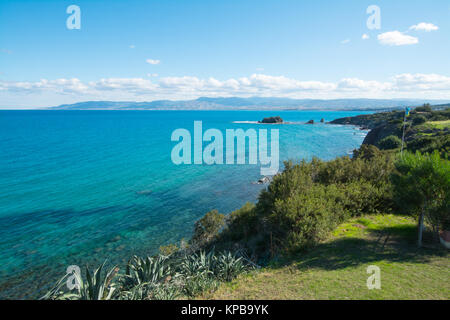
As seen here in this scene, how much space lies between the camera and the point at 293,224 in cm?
1333

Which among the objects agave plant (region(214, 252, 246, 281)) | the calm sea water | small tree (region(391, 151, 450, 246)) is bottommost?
the calm sea water

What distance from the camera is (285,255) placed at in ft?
42.1

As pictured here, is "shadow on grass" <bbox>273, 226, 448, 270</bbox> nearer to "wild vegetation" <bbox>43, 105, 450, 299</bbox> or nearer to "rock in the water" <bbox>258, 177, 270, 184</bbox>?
"wild vegetation" <bbox>43, 105, 450, 299</bbox>

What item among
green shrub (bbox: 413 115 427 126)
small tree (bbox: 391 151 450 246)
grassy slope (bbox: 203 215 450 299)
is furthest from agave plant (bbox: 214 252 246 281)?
green shrub (bbox: 413 115 427 126)

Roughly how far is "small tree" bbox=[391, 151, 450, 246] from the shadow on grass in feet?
3.05

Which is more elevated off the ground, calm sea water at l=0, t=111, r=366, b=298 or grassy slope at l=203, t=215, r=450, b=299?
grassy slope at l=203, t=215, r=450, b=299

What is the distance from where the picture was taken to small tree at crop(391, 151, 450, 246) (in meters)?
10.3

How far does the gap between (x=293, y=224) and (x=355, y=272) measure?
3.97m

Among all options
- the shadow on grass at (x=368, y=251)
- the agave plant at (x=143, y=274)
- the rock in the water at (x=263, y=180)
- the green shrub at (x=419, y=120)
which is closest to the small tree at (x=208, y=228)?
the agave plant at (x=143, y=274)

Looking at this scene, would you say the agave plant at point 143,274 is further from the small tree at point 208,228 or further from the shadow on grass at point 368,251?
the small tree at point 208,228

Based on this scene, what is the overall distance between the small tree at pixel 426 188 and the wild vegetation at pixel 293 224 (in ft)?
0.11

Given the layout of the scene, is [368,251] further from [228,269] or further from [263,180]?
[263,180]

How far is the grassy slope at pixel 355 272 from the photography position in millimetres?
8438
